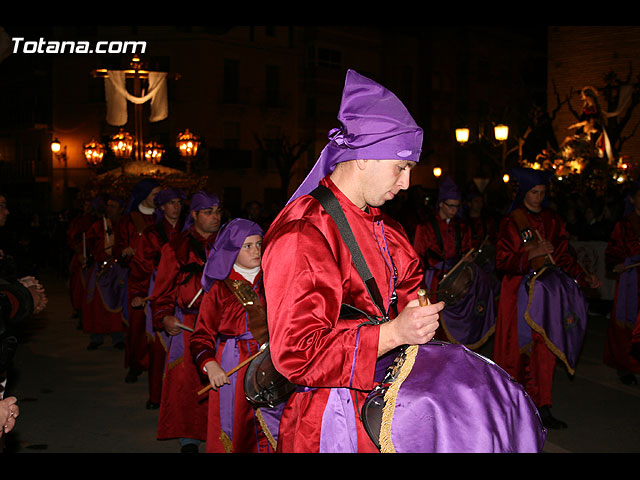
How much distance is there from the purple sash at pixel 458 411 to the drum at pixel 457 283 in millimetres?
5762

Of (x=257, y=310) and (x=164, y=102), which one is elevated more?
(x=164, y=102)

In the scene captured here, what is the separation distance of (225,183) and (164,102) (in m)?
18.8

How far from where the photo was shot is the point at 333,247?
8.11 feet

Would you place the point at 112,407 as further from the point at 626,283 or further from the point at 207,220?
the point at 626,283

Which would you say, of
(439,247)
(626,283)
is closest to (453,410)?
(626,283)

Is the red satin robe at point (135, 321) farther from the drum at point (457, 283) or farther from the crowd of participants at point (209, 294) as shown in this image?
the drum at point (457, 283)

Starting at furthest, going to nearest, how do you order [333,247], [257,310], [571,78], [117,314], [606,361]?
[571,78] < [117,314] < [606,361] < [257,310] < [333,247]

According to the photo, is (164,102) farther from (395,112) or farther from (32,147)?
(32,147)

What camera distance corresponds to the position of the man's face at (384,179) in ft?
8.35

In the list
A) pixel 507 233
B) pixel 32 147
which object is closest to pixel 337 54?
pixel 32 147

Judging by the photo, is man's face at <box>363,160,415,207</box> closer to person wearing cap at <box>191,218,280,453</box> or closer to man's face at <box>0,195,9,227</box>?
person wearing cap at <box>191,218,280,453</box>

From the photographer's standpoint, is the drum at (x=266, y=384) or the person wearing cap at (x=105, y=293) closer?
the drum at (x=266, y=384)

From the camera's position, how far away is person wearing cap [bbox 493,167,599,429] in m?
6.48

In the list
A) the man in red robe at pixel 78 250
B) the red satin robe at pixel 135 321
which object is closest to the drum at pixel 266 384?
the red satin robe at pixel 135 321
